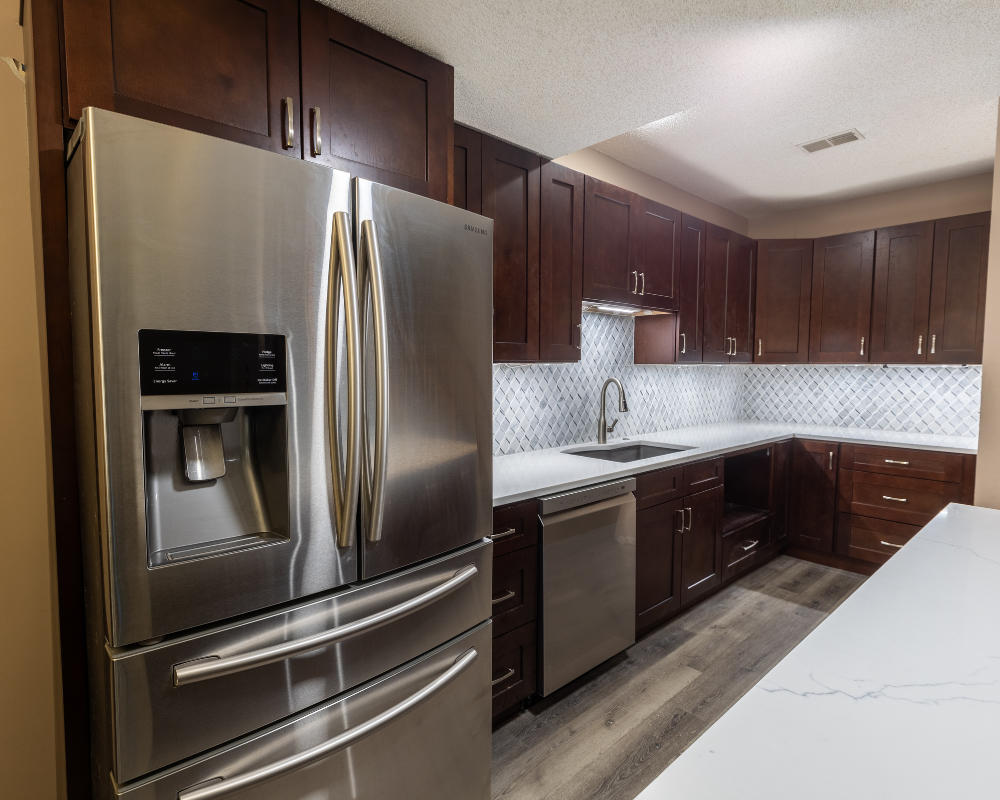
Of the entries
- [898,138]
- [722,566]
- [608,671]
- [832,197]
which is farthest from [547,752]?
[832,197]

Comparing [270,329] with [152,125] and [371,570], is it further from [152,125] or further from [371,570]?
[371,570]

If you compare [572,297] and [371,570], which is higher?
[572,297]

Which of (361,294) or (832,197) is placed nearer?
(361,294)

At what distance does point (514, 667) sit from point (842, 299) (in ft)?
10.9

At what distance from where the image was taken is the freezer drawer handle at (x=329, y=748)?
102cm

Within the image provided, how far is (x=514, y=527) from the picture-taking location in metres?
1.90

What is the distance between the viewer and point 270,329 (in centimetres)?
107

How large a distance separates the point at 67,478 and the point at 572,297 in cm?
194

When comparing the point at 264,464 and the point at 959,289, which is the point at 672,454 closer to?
the point at 264,464

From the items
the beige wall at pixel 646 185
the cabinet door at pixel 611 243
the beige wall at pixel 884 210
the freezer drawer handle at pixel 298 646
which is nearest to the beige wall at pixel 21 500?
the freezer drawer handle at pixel 298 646

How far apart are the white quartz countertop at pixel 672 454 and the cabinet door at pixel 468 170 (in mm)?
1096

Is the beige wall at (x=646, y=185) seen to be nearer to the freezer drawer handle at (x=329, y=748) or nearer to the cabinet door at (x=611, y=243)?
the cabinet door at (x=611, y=243)

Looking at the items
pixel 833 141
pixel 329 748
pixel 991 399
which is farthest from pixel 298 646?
pixel 833 141

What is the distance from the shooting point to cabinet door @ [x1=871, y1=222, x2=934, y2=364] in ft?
10.9
